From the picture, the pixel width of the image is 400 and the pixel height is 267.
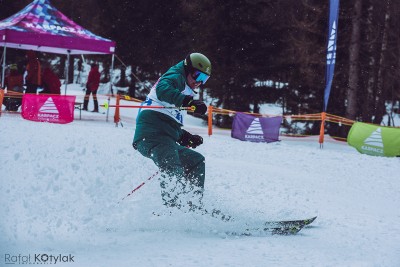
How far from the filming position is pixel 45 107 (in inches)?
525

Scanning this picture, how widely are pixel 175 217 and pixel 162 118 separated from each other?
3.14 feet

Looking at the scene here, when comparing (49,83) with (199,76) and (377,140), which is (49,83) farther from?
(199,76)

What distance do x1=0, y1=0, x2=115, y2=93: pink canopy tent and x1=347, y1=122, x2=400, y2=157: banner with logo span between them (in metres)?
8.39

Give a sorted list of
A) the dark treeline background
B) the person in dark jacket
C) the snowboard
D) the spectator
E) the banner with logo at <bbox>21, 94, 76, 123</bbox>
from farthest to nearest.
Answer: the dark treeline background
the person in dark jacket
the spectator
the banner with logo at <bbox>21, 94, 76, 123</bbox>
the snowboard

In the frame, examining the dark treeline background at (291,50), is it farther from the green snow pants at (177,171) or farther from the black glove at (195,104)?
the black glove at (195,104)

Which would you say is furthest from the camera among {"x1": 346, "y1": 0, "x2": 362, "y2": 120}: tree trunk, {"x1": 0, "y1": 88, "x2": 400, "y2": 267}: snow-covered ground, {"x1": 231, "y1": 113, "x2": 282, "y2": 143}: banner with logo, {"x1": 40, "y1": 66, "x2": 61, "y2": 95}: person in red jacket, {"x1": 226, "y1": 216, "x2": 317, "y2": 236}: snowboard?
{"x1": 346, "y1": 0, "x2": 362, "y2": 120}: tree trunk

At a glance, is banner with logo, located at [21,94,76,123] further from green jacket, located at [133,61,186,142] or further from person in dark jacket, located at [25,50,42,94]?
green jacket, located at [133,61,186,142]

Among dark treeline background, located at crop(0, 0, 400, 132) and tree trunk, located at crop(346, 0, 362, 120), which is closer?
tree trunk, located at crop(346, 0, 362, 120)

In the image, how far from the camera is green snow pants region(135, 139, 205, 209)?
4.52 metres

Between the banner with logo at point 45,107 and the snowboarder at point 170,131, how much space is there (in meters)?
9.35

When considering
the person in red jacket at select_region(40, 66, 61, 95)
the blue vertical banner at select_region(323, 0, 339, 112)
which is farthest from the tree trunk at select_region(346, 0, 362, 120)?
the person in red jacket at select_region(40, 66, 61, 95)

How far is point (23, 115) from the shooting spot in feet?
43.8

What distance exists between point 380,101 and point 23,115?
14791mm

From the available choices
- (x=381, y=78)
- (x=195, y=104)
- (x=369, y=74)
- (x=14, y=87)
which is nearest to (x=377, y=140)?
(x=369, y=74)
